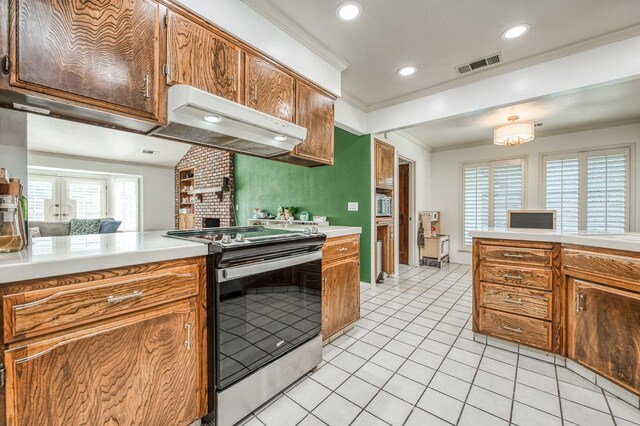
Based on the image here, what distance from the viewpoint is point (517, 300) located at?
203 centimetres

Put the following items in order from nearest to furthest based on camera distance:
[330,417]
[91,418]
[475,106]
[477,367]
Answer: [91,418]
[330,417]
[477,367]
[475,106]

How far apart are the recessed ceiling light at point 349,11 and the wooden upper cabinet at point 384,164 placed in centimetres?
209

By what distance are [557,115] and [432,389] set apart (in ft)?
14.3

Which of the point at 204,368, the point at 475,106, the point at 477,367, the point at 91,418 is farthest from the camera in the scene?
the point at 475,106

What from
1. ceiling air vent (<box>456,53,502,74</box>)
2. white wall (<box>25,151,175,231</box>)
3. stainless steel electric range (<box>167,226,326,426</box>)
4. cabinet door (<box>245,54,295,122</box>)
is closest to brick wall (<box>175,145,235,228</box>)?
white wall (<box>25,151,175,231</box>)

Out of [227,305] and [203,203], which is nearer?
[227,305]

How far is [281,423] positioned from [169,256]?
3.46ft

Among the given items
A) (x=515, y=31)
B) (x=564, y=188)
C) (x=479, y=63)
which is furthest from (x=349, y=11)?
(x=564, y=188)

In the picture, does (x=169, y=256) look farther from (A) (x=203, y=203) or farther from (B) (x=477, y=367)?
(A) (x=203, y=203)

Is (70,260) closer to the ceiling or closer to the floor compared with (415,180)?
closer to the floor

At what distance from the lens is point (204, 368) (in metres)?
1.30

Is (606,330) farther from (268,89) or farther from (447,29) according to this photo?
(268,89)

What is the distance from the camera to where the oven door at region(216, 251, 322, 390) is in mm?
1306

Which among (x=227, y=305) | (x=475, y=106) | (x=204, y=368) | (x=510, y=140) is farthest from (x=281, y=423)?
(x=510, y=140)
